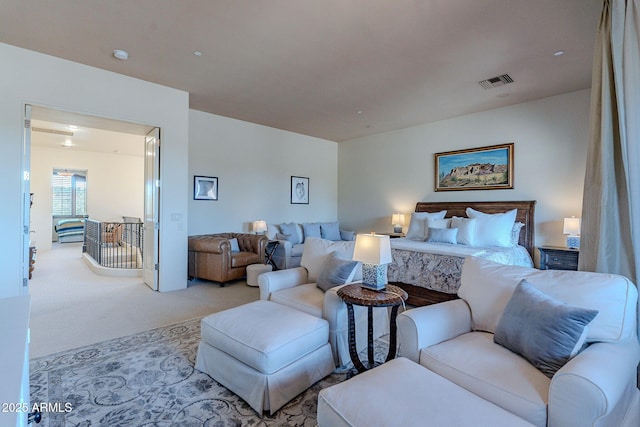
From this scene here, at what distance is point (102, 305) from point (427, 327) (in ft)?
13.3

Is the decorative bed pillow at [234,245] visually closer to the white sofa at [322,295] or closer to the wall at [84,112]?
the wall at [84,112]

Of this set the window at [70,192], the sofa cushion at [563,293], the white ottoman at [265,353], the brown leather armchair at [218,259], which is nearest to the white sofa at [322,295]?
the white ottoman at [265,353]

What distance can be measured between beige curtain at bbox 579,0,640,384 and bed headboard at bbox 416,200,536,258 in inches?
122

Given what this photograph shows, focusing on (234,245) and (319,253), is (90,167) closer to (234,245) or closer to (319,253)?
(234,245)

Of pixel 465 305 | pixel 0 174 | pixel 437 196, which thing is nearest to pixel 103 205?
pixel 0 174

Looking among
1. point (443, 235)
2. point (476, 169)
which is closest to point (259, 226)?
point (443, 235)

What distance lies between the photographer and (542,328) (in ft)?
5.00

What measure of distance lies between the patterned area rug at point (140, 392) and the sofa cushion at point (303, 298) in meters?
0.52

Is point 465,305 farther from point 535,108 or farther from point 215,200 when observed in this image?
point 215,200

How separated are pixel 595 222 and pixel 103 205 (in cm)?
1142

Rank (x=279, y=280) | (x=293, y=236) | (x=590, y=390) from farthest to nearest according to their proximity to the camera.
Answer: (x=293, y=236) < (x=279, y=280) < (x=590, y=390)

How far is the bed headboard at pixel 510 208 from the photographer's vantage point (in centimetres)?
482

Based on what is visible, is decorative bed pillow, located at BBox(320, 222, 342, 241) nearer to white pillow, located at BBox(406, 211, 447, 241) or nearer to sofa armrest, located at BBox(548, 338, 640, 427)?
white pillow, located at BBox(406, 211, 447, 241)

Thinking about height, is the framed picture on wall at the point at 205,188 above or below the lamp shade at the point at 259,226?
above
